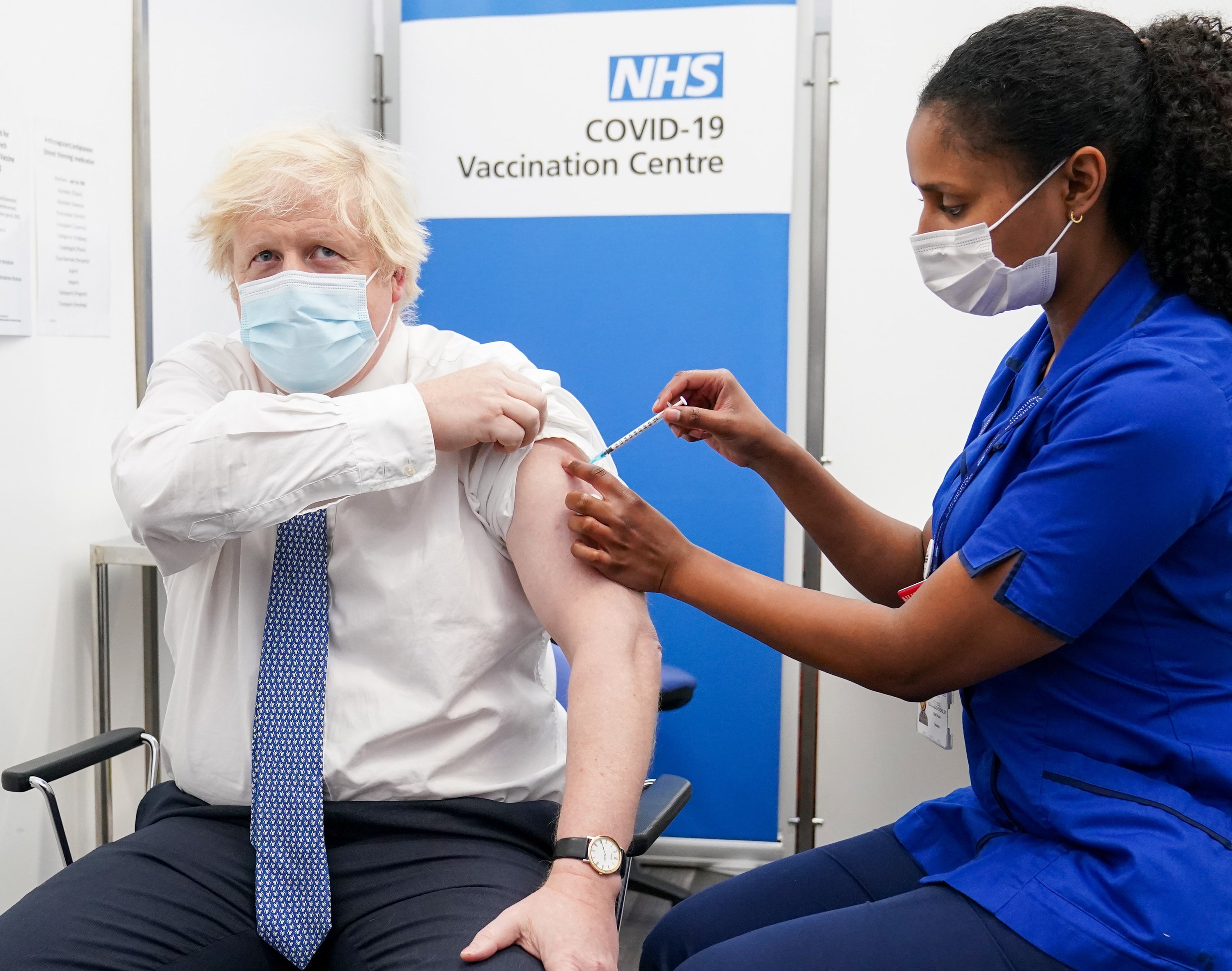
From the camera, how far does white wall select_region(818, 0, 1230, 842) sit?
9.12 ft

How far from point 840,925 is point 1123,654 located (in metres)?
0.42

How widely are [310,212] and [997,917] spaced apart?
1144 millimetres

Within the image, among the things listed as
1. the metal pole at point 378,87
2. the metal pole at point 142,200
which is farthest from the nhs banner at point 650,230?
the metal pole at point 142,200

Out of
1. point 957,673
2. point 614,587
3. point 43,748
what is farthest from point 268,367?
point 43,748

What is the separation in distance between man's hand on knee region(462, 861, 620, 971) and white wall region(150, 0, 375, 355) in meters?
1.46

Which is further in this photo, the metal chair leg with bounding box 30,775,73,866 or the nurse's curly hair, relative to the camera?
the metal chair leg with bounding box 30,775,73,866

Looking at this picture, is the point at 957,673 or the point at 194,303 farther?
the point at 194,303

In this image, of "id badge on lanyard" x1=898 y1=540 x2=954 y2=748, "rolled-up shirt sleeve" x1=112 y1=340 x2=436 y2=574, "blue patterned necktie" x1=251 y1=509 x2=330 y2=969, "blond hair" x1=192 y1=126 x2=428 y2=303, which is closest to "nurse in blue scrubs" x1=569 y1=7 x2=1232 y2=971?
"id badge on lanyard" x1=898 y1=540 x2=954 y2=748

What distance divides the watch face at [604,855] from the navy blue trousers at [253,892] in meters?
0.11

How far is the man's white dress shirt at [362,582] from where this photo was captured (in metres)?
1.19

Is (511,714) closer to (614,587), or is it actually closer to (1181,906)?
(614,587)

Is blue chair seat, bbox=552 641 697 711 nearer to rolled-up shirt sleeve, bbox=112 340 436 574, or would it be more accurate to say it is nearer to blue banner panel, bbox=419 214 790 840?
blue banner panel, bbox=419 214 790 840

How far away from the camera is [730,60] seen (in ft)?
9.27

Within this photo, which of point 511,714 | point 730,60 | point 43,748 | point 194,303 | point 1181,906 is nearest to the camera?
point 1181,906
